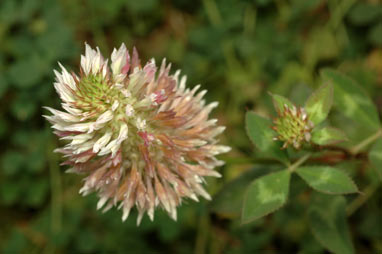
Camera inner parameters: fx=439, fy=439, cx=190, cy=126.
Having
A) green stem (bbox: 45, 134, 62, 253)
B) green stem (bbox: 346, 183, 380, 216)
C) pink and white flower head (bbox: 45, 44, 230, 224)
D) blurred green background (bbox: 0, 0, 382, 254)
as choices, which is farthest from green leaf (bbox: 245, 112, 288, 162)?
green stem (bbox: 45, 134, 62, 253)

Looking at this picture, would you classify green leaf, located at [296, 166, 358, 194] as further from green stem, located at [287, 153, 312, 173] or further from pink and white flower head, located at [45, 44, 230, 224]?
pink and white flower head, located at [45, 44, 230, 224]

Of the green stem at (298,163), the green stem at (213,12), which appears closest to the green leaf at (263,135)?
the green stem at (298,163)

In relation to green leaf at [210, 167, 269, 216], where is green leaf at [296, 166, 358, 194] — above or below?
below

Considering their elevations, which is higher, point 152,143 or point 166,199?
point 152,143

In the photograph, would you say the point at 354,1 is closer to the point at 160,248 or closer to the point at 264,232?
the point at 264,232

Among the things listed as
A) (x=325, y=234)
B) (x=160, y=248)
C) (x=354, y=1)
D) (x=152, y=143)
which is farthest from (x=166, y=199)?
(x=354, y=1)

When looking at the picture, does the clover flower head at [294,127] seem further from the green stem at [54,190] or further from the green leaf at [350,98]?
the green stem at [54,190]
